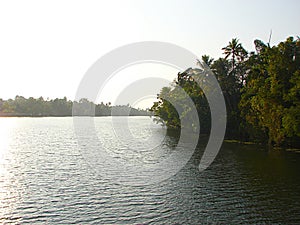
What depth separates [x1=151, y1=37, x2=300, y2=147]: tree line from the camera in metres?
40.4

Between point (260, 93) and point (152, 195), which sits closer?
point (152, 195)

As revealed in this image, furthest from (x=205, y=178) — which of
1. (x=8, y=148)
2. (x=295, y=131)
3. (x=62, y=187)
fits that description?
(x=8, y=148)

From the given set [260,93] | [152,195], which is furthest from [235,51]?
[152,195]

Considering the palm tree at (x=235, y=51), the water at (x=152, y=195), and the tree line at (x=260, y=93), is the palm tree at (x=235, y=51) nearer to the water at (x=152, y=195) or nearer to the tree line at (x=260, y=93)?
the tree line at (x=260, y=93)

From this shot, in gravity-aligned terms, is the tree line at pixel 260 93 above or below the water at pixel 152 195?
above

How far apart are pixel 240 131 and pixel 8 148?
127 feet

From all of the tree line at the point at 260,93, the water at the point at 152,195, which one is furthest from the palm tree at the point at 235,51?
the water at the point at 152,195

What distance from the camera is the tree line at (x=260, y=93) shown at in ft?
133

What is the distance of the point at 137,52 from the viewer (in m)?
58.2

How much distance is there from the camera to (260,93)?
142 ft

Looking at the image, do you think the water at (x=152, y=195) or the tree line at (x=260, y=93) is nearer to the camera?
the water at (x=152, y=195)

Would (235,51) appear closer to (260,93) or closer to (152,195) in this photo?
(260,93)

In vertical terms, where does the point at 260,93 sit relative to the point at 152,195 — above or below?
above

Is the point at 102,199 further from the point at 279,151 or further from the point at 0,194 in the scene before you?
the point at 279,151
